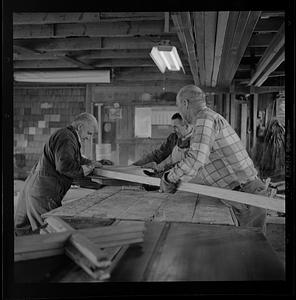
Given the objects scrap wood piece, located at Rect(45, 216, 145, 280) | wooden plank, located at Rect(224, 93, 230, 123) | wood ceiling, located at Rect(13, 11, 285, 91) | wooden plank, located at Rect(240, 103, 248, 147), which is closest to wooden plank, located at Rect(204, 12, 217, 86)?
wood ceiling, located at Rect(13, 11, 285, 91)

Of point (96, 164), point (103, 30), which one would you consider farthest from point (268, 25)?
point (96, 164)

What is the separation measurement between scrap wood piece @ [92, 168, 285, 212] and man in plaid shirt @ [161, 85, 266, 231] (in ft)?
0.08

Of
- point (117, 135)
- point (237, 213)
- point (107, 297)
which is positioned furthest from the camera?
point (117, 135)

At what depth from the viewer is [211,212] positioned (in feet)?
5.23

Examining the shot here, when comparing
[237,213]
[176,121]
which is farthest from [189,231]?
[176,121]

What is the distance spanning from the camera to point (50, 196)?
1.64 meters

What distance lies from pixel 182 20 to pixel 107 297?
1143 mm

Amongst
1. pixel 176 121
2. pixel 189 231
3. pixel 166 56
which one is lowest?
pixel 189 231

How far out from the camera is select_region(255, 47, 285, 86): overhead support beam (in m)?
1.52

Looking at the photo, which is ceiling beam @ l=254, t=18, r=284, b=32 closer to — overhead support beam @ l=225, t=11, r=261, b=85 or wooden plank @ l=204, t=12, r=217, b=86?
overhead support beam @ l=225, t=11, r=261, b=85

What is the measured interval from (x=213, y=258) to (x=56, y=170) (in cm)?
75
